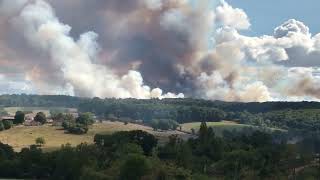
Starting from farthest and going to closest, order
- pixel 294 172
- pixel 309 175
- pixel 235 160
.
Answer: pixel 235 160, pixel 294 172, pixel 309 175

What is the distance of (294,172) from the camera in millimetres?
158250

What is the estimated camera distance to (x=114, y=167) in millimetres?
176375

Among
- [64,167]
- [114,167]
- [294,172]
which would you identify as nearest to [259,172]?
[294,172]

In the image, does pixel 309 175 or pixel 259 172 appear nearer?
pixel 309 175

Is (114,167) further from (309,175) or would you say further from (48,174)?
(309,175)

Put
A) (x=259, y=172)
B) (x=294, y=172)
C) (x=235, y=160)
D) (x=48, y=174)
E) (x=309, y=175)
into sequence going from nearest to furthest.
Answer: (x=309, y=175) < (x=294, y=172) < (x=259, y=172) < (x=235, y=160) < (x=48, y=174)

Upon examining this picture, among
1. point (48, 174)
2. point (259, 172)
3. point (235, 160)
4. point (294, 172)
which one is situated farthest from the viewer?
point (48, 174)

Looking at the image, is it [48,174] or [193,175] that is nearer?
[193,175]

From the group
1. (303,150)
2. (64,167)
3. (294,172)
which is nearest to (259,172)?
(294,172)

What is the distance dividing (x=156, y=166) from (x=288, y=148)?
172 feet

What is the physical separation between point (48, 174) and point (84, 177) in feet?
119

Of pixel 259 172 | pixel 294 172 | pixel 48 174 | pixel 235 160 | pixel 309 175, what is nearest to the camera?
pixel 309 175

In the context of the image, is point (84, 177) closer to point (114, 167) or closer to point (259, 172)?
point (114, 167)

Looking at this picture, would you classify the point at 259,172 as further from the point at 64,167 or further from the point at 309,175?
the point at 64,167
